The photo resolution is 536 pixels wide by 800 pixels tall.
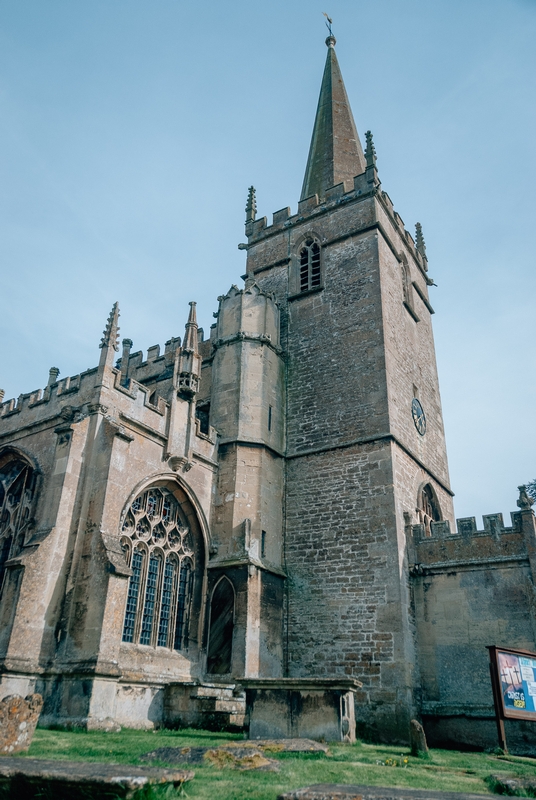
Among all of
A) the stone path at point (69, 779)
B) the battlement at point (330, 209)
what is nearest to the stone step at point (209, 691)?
the stone path at point (69, 779)

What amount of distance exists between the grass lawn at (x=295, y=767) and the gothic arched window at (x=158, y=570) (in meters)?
3.59

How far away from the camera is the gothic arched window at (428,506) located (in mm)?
18359

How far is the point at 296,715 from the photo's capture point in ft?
34.8

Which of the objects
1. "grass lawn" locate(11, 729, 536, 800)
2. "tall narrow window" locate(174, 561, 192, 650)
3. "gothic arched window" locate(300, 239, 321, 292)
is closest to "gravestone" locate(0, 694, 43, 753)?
"grass lawn" locate(11, 729, 536, 800)

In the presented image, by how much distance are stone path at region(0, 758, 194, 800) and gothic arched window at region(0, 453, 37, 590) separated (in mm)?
10526

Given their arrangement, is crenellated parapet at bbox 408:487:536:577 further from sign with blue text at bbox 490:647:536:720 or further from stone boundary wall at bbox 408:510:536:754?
sign with blue text at bbox 490:647:536:720

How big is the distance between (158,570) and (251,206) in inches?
617

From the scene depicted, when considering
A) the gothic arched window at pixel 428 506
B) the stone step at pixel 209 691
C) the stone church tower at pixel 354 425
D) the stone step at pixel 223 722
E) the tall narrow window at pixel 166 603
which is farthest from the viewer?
the gothic arched window at pixel 428 506

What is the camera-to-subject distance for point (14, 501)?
15422mm

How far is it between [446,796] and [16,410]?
14.6 m

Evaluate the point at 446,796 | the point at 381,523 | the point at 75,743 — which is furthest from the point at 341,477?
the point at 446,796

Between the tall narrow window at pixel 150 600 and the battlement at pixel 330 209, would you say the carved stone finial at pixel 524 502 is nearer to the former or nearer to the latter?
the tall narrow window at pixel 150 600

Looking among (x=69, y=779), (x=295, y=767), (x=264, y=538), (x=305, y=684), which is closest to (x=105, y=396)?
(x=264, y=538)

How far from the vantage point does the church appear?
1210 centimetres
